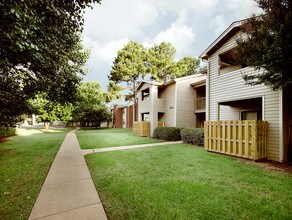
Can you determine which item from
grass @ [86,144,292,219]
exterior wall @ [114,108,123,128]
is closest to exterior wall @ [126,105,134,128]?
exterior wall @ [114,108,123,128]

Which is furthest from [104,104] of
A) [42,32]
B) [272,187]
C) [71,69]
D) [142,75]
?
[272,187]

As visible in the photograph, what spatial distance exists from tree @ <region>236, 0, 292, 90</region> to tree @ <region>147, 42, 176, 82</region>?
25246 millimetres

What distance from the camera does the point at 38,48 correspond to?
394 cm

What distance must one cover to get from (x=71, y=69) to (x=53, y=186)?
6607 millimetres

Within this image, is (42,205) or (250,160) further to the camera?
(250,160)

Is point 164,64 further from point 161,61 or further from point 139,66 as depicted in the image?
point 139,66

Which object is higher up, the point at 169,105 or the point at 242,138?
the point at 169,105

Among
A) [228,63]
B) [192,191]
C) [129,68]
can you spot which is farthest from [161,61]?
[192,191]

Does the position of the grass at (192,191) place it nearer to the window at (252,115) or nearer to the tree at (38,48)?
the tree at (38,48)

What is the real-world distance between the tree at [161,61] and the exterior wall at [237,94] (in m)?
20.8

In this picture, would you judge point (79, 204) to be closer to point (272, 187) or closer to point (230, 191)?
point (230, 191)

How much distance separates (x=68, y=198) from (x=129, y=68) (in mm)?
26807

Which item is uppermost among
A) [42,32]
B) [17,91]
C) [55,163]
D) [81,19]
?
[81,19]

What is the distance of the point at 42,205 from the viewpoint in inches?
130
